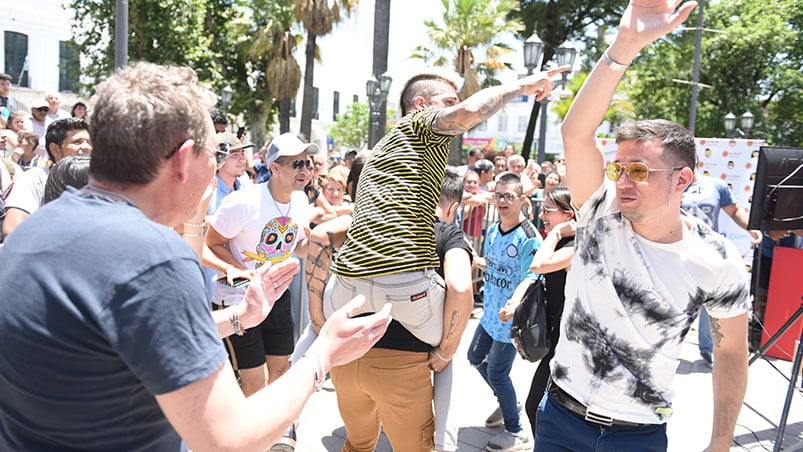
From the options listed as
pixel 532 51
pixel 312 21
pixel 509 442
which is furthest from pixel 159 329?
pixel 312 21

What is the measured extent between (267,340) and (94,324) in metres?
2.94

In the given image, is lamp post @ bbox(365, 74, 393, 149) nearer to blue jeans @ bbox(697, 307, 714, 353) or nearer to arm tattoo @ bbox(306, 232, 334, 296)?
blue jeans @ bbox(697, 307, 714, 353)

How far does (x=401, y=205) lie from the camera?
2539 millimetres

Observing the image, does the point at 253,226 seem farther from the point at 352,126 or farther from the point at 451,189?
the point at 352,126

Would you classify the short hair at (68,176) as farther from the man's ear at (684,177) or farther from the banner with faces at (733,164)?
the banner with faces at (733,164)

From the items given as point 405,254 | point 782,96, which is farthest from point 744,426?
point 782,96

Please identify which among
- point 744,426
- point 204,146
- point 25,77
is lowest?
point 744,426

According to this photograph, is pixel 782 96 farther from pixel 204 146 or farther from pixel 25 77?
pixel 25 77

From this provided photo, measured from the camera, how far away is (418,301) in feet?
8.57

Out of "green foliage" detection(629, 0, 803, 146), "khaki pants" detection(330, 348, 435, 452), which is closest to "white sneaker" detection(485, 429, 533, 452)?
"khaki pants" detection(330, 348, 435, 452)

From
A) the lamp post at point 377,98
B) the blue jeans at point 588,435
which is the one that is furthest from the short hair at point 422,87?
the lamp post at point 377,98

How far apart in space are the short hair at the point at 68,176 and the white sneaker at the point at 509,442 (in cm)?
308

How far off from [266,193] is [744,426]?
4.16 m

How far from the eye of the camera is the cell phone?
382 cm
